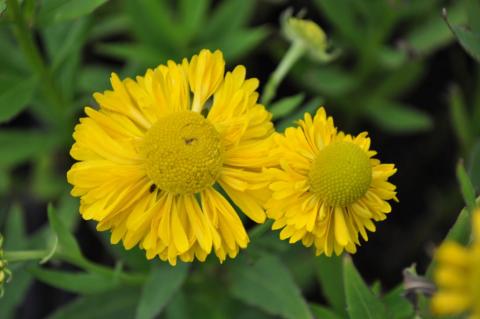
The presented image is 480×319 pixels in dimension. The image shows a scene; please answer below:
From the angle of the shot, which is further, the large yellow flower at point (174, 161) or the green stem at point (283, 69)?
the green stem at point (283, 69)

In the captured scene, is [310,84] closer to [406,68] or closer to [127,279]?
[406,68]

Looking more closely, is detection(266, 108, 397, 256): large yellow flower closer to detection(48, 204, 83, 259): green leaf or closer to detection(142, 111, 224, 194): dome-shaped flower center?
detection(142, 111, 224, 194): dome-shaped flower center

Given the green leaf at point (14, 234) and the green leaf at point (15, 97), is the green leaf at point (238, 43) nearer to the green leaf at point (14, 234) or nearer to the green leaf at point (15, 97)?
the green leaf at point (15, 97)

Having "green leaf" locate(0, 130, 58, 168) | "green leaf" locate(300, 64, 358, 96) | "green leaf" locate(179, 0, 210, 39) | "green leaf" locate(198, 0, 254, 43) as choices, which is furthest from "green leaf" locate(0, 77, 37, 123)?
"green leaf" locate(300, 64, 358, 96)

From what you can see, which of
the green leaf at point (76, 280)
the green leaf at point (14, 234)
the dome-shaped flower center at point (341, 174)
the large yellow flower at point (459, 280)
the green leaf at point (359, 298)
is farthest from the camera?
the green leaf at point (14, 234)

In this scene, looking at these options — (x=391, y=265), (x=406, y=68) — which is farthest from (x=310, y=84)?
(x=391, y=265)

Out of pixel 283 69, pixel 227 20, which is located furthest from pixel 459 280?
pixel 227 20

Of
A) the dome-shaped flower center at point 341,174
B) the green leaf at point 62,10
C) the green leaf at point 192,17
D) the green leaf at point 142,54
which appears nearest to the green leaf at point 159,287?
the dome-shaped flower center at point 341,174
